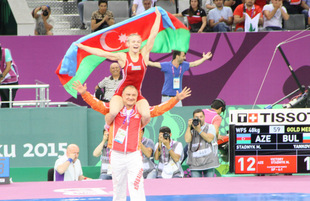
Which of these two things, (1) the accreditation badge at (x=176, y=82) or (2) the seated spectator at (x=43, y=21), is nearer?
(1) the accreditation badge at (x=176, y=82)

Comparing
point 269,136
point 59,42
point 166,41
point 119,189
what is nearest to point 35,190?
point 119,189

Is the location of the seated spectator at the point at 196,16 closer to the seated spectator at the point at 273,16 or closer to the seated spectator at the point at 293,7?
the seated spectator at the point at 273,16

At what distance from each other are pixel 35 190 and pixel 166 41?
3122 millimetres

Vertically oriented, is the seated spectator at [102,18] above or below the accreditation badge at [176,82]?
above

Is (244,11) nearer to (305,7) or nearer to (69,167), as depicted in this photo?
(305,7)

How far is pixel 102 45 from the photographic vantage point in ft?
33.8

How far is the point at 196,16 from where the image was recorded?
48.9 feet

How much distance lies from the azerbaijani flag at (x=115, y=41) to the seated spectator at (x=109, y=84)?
249 centimetres

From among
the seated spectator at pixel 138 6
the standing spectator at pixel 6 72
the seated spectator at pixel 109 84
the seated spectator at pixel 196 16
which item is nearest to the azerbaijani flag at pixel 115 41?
the seated spectator at pixel 109 84

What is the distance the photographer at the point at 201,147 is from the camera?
10.9 meters

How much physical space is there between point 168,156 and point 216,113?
120 cm

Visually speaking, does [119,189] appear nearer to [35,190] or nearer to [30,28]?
[35,190]

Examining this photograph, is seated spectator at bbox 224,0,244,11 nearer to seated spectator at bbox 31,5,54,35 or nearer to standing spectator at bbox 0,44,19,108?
seated spectator at bbox 31,5,54,35

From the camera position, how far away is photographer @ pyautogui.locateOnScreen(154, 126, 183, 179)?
1123cm
